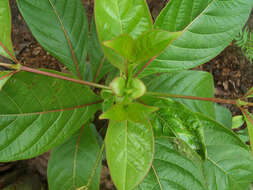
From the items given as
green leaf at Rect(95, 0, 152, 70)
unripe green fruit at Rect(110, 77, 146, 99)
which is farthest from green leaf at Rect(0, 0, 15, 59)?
unripe green fruit at Rect(110, 77, 146, 99)

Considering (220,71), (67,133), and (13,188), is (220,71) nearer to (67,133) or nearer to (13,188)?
(67,133)

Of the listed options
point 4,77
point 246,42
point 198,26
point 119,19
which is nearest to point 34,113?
point 4,77

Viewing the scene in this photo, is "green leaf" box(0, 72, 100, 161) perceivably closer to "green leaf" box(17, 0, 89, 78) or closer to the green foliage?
"green leaf" box(17, 0, 89, 78)

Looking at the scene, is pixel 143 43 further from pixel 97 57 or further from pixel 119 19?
pixel 97 57

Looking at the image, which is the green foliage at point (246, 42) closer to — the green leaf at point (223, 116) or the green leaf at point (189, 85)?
the green leaf at point (223, 116)

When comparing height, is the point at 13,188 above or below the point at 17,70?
below

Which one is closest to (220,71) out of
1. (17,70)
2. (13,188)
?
(17,70)
